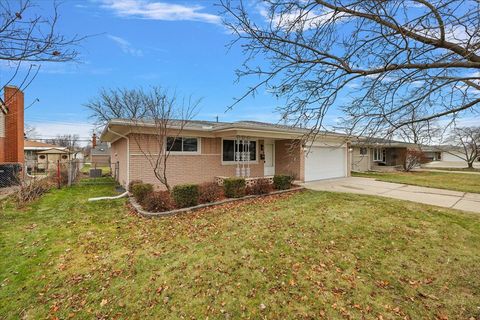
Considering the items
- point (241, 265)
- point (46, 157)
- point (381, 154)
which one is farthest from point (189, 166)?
point (381, 154)

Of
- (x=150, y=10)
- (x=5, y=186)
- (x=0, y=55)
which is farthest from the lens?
(x=5, y=186)

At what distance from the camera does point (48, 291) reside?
11.1 ft

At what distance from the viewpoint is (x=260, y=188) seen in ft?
A: 32.6

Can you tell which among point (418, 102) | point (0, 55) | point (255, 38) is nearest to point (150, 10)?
point (255, 38)

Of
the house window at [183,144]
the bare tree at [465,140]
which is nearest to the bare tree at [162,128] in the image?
the house window at [183,144]

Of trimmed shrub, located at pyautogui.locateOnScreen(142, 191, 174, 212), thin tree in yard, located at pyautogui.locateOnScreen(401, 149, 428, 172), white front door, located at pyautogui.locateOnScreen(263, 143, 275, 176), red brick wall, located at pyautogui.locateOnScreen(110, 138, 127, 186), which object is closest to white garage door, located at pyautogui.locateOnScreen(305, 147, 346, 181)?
white front door, located at pyautogui.locateOnScreen(263, 143, 275, 176)

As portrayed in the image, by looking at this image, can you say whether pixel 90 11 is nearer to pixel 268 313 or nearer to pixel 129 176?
pixel 268 313

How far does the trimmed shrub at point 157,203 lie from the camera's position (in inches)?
286

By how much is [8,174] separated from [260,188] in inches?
519

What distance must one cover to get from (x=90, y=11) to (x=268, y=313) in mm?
4976

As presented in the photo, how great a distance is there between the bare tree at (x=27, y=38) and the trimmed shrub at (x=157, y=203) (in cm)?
557

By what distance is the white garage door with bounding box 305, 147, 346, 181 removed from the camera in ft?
45.1

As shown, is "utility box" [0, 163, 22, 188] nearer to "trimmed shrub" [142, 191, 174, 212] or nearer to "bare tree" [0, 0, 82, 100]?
"trimmed shrub" [142, 191, 174, 212]

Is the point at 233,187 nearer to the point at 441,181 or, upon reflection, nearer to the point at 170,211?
the point at 170,211
